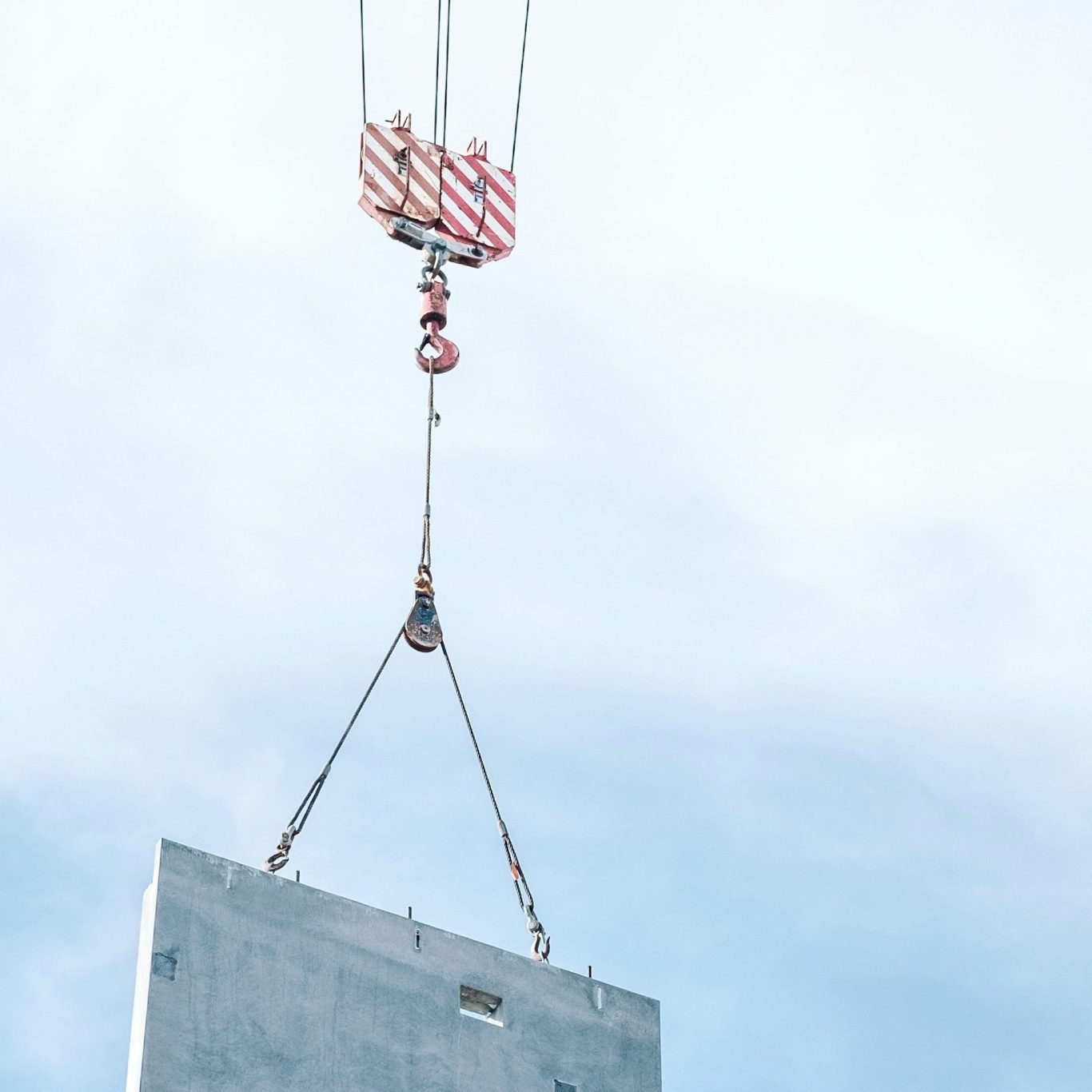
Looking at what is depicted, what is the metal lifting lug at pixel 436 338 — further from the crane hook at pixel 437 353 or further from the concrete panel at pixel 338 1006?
the concrete panel at pixel 338 1006

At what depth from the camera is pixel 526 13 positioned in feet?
104

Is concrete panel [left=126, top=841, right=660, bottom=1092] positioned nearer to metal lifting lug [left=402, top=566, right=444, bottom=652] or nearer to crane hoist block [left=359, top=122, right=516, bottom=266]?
metal lifting lug [left=402, top=566, right=444, bottom=652]

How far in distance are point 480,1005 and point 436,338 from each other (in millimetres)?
6713

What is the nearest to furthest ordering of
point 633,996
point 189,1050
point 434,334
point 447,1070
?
point 189,1050
point 447,1070
point 633,996
point 434,334

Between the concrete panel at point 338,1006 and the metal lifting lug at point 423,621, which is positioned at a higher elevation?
the metal lifting lug at point 423,621

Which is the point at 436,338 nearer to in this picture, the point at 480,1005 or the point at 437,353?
the point at 437,353

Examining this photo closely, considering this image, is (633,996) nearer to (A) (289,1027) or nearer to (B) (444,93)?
(A) (289,1027)

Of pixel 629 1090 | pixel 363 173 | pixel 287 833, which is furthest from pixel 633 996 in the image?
pixel 363 173

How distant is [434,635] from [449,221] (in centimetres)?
474

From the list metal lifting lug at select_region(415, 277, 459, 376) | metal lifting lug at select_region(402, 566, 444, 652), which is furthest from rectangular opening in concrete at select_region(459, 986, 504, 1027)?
metal lifting lug at select_region(415, 277, 459, 376)

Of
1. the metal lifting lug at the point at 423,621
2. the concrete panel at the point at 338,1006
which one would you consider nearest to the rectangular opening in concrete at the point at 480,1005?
the concrete panel at the point at 338,1006

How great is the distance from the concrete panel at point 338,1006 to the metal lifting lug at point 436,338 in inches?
229

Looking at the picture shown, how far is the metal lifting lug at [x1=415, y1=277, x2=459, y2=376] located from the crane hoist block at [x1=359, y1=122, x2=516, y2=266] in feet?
2.71

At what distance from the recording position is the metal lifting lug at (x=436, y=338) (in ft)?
94.4
